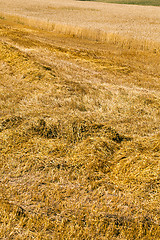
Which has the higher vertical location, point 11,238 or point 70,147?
point 70,147

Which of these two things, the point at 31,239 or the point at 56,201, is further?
the point at 56,201

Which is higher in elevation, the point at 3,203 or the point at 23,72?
the point at 23,72

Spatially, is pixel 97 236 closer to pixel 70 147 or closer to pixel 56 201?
pixel 56 201

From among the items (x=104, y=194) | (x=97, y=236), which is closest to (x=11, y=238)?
(x=97, y=236)

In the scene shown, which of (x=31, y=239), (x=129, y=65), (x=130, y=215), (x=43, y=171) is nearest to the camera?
(x=31, y=239)

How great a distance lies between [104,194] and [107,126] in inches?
58.4

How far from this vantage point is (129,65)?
32.4 ft

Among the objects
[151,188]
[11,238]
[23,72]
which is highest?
[23,72]

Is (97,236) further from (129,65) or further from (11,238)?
(129,65)

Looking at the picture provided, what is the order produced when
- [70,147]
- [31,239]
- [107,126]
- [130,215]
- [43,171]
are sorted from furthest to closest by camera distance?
[107,126] < [70,147] < [43,171] < [130,215] < [31,239]

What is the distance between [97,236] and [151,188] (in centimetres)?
91

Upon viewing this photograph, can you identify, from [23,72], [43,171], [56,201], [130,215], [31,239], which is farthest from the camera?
[23,72]

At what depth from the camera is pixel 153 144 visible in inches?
143

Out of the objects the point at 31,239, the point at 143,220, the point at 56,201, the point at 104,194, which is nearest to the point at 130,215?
the point at 143,220
